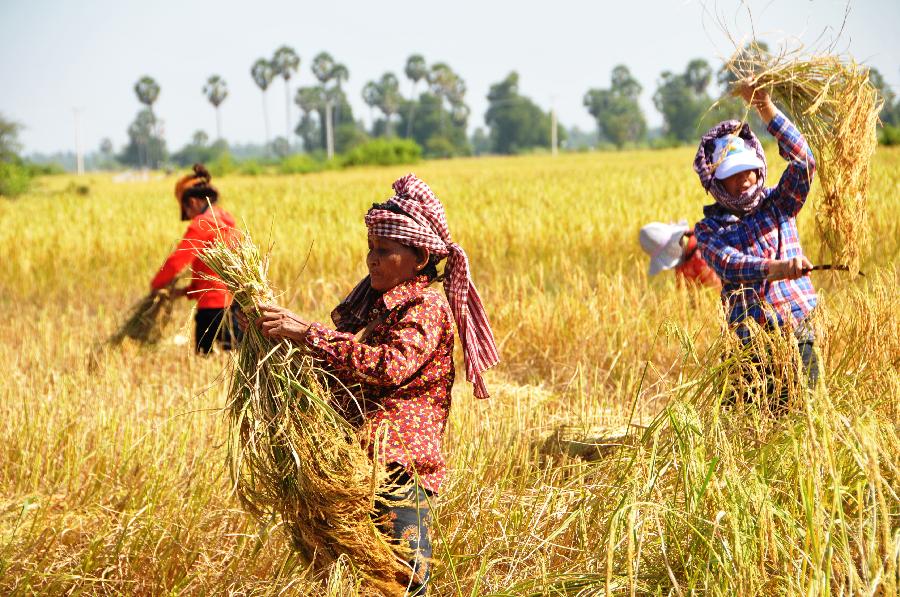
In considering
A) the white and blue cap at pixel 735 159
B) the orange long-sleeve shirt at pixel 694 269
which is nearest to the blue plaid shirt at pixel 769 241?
the white and blue cap at pixel 735 159

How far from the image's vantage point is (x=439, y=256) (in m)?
2.48

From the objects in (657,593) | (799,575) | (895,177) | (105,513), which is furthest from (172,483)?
(895,177)

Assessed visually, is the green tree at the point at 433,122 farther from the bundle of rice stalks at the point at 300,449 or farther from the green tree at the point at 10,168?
the bundle of rice stalks at the point at 300,449

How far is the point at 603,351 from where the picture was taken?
524cm

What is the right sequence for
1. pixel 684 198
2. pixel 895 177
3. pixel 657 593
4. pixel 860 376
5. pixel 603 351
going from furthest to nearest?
pixel 895 177, pixel 684 198, pixel 603 351, pixel 860 376, pixel 657 593

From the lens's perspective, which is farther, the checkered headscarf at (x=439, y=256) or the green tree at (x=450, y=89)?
the green tree at (x=450, y=89)

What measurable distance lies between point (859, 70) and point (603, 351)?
2235 mm

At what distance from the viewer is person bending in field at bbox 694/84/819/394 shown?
3.33 m

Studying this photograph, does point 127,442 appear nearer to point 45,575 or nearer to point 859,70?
point 45,575

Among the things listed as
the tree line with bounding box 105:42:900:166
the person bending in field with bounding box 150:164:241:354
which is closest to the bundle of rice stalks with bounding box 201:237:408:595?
the person bending in field with bounding box 150:164:241:354

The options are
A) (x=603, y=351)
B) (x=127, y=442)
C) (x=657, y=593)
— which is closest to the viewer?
(x=657, y=593)

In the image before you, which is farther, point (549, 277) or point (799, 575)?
point (549, 277)

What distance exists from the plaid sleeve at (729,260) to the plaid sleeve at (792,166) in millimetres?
263

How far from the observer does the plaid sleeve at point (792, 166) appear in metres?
3.34
